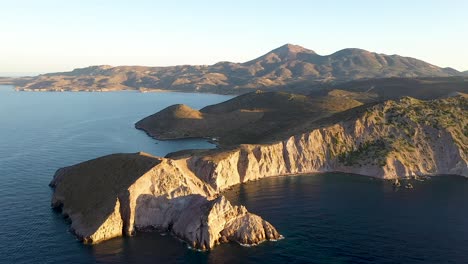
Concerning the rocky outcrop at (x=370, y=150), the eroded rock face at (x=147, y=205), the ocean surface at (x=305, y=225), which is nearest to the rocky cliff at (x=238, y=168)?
the eroded rock face at (x=147, y=205)

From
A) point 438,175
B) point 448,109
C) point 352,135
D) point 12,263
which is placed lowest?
point 12,263

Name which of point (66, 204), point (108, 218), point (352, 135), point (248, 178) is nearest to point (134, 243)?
point (108, 218)

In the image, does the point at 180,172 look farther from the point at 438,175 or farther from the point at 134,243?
the point at 438,175

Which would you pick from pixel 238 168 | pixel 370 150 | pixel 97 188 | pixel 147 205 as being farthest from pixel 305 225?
pixel 370 150

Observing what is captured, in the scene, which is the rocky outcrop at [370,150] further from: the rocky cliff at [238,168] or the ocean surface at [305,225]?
the ocean surface at [305,225]

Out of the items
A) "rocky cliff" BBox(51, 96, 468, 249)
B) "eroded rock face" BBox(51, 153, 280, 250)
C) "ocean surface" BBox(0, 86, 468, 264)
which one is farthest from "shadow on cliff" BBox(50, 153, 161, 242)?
"ocean surface" BBox(0, 86, 468, 264)

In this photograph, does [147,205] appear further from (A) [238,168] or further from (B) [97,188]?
(A) [238,168]
